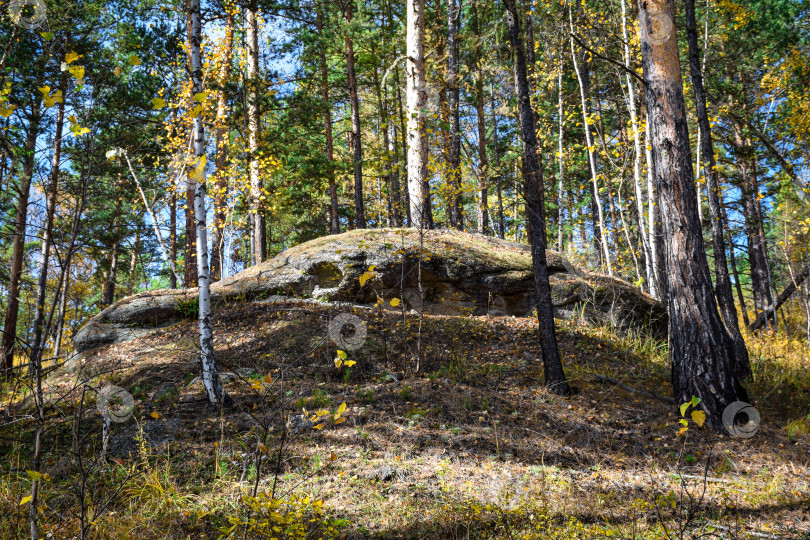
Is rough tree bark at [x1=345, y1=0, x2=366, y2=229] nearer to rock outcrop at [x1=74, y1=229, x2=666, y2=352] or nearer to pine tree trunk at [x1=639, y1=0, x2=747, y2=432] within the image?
rock outcrop at [x1=74, y1=229, x2=666, y2=352]

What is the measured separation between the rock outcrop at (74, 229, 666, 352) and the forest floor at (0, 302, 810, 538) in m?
1.00

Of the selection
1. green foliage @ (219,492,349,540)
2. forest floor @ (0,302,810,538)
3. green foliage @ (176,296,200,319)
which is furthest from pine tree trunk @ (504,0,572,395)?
green foliage @ (176,296,200,319)

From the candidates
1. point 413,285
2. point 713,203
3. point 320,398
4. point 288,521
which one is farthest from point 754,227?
point 288,521

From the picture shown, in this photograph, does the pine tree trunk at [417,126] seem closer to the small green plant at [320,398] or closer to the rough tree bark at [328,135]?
the small green plant at [320,398]

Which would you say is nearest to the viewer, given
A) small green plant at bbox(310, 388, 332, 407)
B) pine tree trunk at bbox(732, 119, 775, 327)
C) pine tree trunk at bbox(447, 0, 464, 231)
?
small green plant at bbox(310, 388, 332, 407)

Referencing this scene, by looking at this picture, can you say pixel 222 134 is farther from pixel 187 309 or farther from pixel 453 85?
pixel 453 85

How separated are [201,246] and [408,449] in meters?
2.98

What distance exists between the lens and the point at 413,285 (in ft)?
27.0

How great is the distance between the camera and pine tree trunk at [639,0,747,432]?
16.3 feet

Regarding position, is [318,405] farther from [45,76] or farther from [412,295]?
[45,76]

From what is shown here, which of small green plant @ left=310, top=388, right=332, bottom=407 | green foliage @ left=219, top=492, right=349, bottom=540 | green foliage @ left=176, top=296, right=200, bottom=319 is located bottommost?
green foliage @ left=219, top=492, right=349, bottom=540

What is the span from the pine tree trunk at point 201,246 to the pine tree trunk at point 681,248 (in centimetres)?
528

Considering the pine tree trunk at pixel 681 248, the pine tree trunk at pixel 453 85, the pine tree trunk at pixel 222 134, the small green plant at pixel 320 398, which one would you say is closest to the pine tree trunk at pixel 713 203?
the pine tree trunk at pixel 681 248

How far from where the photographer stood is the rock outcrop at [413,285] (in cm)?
788
